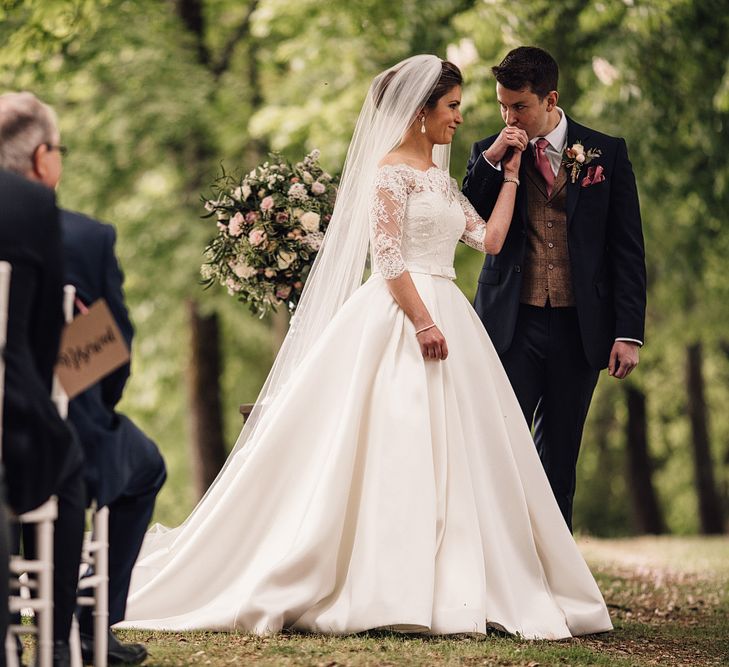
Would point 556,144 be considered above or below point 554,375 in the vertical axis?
above

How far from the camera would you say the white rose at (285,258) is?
6.20 meters

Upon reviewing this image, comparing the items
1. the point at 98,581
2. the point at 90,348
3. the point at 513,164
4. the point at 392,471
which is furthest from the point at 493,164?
the point at 98,581

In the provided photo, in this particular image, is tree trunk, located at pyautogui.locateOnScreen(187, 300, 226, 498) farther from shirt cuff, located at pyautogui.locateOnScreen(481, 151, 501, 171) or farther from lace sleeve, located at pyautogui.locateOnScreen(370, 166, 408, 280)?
lace sleeve, located at pyautogui.locateOnScreen(370, 166, 408, 280)

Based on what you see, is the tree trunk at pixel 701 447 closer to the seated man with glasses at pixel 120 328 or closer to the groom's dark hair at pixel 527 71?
the groom's dark hair at pixel 527 71

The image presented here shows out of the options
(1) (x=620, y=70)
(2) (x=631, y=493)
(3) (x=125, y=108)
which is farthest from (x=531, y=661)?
(2) (x=631, y=493)

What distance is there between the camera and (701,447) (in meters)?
16.2

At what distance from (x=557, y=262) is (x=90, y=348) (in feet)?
8.74

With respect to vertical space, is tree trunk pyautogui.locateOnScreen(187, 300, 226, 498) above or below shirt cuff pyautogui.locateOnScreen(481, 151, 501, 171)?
below

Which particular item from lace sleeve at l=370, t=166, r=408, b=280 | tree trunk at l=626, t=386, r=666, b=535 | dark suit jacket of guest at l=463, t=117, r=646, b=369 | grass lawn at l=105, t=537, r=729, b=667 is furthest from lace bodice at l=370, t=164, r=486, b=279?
tree trunk at l=626, t=386, r=666, b=535

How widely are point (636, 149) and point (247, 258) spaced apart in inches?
248

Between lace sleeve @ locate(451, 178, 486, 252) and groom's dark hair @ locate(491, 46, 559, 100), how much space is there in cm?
54

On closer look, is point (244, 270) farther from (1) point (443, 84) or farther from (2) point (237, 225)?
(1) point (443, 84)

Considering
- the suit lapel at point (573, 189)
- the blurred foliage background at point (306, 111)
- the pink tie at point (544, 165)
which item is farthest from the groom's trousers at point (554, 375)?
the blurred foliage background at point (306, 111)

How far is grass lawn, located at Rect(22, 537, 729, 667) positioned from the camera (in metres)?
4.34
